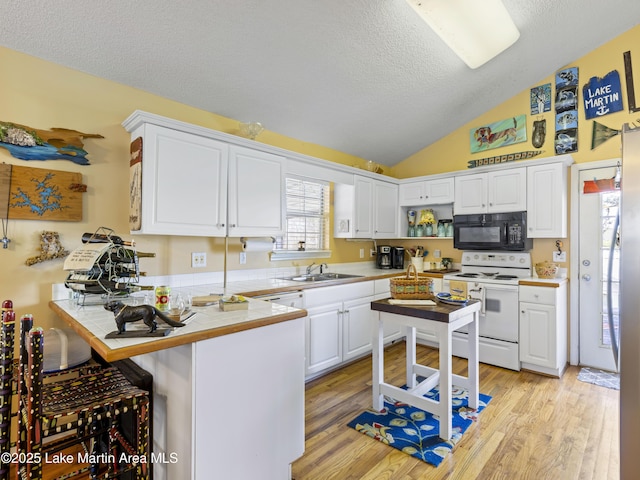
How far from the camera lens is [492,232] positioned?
3.70 meters

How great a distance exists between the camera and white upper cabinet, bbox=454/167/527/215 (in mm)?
3521

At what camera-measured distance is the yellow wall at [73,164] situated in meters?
2.04

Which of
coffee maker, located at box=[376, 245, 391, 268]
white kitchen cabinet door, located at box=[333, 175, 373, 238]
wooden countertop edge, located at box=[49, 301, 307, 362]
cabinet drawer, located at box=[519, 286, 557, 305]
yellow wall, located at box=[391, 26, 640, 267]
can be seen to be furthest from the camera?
coffee maker, located at box=[376, 245, 391, 268]

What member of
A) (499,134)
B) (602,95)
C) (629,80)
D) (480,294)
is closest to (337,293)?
(480,294)

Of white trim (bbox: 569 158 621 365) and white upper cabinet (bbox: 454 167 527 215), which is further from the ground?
white upper cabinet (bbox: 454 167 527 215)

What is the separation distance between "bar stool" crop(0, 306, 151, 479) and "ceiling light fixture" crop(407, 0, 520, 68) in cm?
283

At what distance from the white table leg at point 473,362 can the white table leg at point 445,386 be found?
43 cm

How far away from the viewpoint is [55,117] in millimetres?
2188

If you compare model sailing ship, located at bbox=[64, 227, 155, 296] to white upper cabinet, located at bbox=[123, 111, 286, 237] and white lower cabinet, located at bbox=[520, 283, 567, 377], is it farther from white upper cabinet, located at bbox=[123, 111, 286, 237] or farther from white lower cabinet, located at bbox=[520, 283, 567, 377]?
white lower cabinet, located at bbox=[520, 283, 567, 377]

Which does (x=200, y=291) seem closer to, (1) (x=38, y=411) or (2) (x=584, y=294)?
(1) (x=38, y=411)

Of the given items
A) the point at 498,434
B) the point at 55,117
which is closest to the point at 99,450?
the point at 55,117

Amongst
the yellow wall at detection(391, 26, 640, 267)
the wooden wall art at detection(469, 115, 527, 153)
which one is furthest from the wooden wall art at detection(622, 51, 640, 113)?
the wooden wall art at detection(469, 115, 527, 153)

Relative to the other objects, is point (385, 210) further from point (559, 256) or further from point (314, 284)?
point (559, 256)

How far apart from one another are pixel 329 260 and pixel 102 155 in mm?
2514
